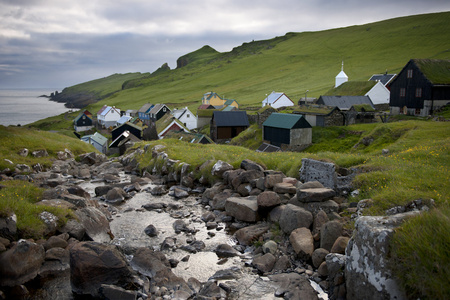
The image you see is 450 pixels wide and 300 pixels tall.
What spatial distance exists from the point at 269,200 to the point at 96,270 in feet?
29.8

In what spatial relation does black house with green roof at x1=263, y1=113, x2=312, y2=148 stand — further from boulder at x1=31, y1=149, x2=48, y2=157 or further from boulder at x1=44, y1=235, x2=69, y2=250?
boulder at x1=44, y1=235, x2=69, y2=250

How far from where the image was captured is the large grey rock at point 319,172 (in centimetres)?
1781

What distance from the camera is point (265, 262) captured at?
45.0ft

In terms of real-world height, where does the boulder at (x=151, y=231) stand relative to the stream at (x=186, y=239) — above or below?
above

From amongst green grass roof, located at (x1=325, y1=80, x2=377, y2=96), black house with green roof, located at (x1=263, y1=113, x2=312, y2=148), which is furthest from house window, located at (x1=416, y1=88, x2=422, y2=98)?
green grass roof, located at (x1=325, y1=80, x2=377, y2=96)

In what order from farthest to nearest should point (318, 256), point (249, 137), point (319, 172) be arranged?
point (249, 137)
point (319, 172)
point (318, 256)

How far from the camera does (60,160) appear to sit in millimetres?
38281

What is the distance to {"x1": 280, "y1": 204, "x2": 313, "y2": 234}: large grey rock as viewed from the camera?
15352mm

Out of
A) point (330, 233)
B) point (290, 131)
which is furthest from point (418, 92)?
point (330, 233)

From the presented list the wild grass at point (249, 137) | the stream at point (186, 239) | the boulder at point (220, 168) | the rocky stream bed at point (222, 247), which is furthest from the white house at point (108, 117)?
the rocky stream bed at point (222, 247)

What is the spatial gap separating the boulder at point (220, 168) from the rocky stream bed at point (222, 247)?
5.94 feet

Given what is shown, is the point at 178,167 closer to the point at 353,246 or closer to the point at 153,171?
the point at 153,171

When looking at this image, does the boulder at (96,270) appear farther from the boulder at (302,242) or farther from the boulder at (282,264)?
the boulder at (302,242)

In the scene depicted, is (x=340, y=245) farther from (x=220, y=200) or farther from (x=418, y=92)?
(x=418, y=92)
